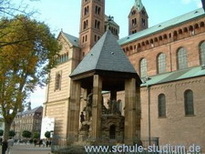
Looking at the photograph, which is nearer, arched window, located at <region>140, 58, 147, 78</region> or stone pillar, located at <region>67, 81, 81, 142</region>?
stone pillar, located at <region>67, 81, 81, 142</region>

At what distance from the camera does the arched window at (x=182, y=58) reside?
32.0 meters

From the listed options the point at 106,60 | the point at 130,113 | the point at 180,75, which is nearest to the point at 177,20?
the point at 180,75

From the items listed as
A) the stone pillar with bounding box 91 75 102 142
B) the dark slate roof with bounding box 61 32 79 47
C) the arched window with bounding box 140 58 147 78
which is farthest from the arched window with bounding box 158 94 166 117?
the dark slate roof with bounding box 61 32 79 47

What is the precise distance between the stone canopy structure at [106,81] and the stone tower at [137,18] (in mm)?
39317

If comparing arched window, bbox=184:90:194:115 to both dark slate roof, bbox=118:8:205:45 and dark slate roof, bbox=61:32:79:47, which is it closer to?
dark slate roof, bbox=118:8:205:45

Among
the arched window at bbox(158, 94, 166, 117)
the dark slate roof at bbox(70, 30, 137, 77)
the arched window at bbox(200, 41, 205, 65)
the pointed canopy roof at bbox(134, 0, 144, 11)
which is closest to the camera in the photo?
the dark slate roof at bbox(70, 30, 137, 77)

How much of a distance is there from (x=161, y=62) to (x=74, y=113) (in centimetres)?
2068

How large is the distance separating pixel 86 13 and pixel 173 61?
22.0 metres

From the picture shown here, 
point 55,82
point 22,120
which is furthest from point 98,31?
point 22,120

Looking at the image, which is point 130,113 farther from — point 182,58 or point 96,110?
point 182,58

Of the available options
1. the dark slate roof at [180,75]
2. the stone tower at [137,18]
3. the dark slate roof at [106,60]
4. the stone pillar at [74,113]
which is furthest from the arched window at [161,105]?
the stone tower at [137,18]

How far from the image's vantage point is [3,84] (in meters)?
17.9

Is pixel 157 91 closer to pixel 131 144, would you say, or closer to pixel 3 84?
pixel 131 144

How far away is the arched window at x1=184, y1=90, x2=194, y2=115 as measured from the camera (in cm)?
2621
